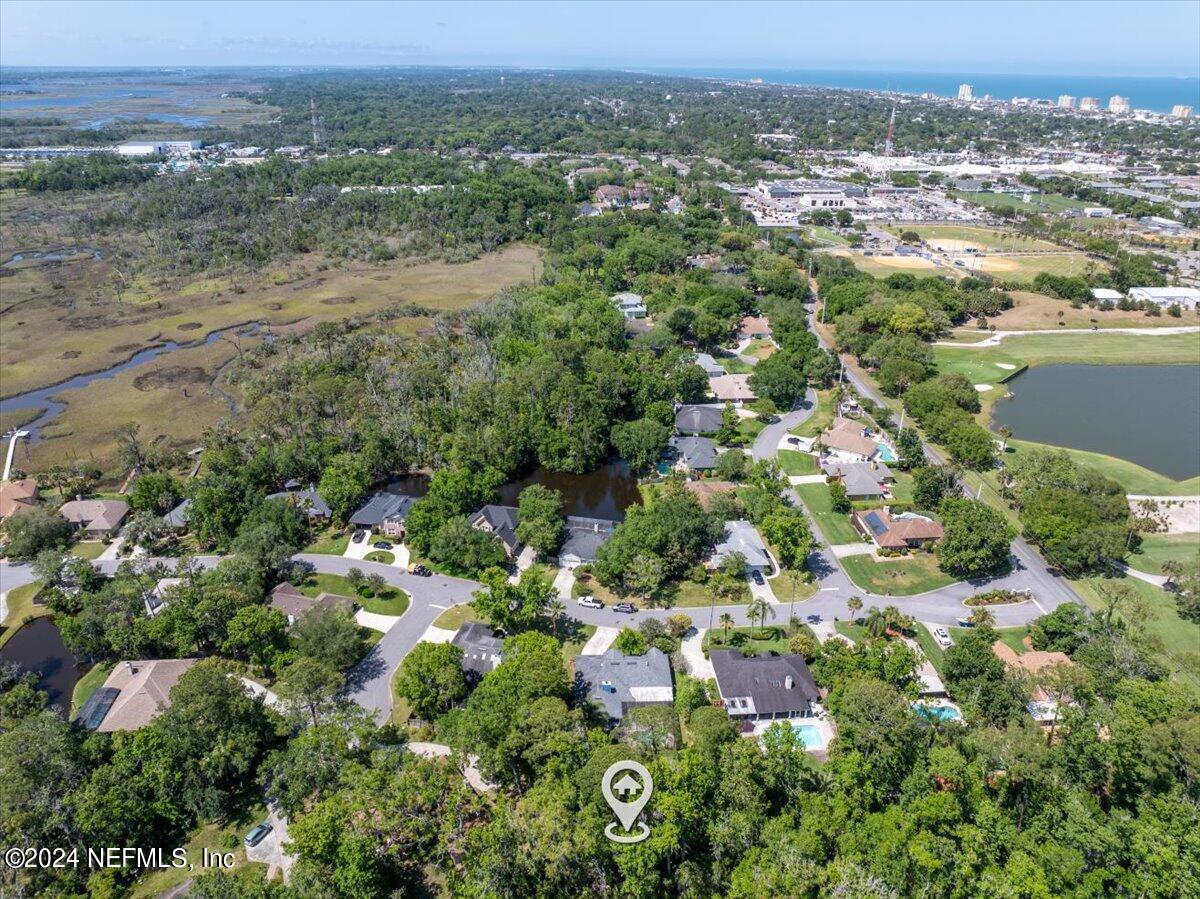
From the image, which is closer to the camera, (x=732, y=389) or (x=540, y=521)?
(x=540, y=521)

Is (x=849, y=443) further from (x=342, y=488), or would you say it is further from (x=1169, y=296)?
(x=1169, y=296)

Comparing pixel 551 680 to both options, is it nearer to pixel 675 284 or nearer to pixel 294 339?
pixel 294 339

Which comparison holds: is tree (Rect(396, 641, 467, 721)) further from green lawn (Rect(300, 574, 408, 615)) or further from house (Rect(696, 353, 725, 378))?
house (Rect(696, 353, 725, 378))

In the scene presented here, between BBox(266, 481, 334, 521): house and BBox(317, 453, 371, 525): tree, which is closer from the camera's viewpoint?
BBox(317, 453, 371, 525): tree

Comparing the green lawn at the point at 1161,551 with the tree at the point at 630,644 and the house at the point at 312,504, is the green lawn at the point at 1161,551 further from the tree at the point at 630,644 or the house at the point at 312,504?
the house at the point at 312,504

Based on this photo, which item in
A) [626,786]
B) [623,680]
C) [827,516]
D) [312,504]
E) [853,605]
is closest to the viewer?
[626,786]

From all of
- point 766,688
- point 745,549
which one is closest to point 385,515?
point 745,549

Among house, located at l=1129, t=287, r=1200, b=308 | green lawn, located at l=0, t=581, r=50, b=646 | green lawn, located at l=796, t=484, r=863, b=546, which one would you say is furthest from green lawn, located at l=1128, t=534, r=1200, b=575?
green lawn, located at l=0, t=581, r=50, b=646
